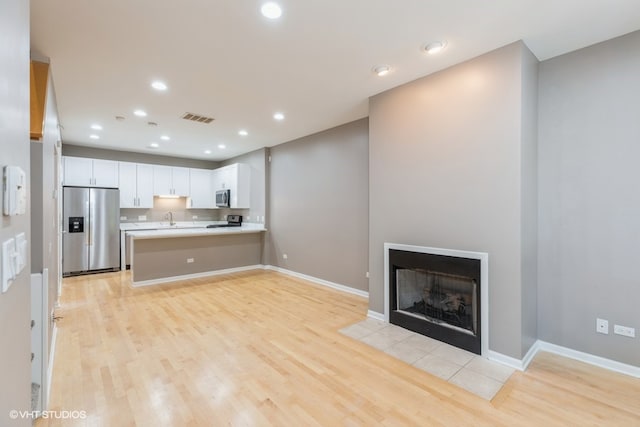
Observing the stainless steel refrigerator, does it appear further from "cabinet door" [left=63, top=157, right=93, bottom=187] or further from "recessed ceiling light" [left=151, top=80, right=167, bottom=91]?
"recessed ceiling light" [left=151, top=80, right=167, bottom=91]

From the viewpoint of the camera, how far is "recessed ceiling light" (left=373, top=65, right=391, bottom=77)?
291 cm

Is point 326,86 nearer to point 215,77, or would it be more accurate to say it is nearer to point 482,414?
point 215,77

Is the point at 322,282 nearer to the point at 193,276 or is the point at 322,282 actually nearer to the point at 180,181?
the point at 193,276

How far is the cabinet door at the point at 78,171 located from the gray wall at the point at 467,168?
20.1 ft

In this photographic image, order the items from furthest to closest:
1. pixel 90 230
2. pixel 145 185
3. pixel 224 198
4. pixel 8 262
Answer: pixel 224 198 → pixel 145 185 → pixel 90 230 → pixel 8 262

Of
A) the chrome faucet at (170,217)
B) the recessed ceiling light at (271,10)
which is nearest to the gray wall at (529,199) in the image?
the recessed ceiling light at (271,10)

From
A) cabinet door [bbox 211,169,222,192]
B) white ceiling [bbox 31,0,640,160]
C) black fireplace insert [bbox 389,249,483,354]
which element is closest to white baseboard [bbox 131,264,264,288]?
cabinet door [bbox 211,169,222,192]

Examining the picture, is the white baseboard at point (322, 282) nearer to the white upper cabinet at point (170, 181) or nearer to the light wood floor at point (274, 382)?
the light wood floor at point (274, 382)

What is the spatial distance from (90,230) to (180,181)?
7.10 feet

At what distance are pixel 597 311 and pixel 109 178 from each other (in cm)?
815

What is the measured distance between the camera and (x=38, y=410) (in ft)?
6.15

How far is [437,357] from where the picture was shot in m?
2.65

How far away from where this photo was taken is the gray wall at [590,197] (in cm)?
238

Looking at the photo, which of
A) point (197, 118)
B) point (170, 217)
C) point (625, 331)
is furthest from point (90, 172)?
point (625, 331)
